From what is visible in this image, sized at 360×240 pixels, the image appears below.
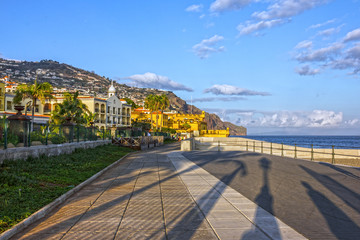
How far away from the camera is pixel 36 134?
1568cm

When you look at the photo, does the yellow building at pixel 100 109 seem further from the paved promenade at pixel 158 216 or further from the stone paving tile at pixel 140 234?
the stone paving tile at pixel 140 234

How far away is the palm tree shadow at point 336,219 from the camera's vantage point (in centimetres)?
600

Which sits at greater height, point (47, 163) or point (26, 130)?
point (26, 130)

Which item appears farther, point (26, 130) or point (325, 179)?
point (26, 130)

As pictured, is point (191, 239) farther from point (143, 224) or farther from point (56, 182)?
point (56, 182)

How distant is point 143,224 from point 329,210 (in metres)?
4.63

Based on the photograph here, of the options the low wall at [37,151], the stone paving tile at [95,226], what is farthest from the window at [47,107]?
the stone paving tile at [95,226]

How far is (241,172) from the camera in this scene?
15.0 m

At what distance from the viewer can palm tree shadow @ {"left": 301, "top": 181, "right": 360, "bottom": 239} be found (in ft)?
19.7

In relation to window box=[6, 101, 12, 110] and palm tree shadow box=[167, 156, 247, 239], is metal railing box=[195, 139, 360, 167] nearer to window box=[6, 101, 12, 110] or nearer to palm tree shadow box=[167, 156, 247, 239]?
palm tree shadow box=[167, 156, 247, 239]

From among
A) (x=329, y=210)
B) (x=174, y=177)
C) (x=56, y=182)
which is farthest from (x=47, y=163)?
(x=329, y=210)

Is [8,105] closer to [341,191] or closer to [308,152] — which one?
[308,152]

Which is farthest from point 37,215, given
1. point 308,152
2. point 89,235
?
point 308,152

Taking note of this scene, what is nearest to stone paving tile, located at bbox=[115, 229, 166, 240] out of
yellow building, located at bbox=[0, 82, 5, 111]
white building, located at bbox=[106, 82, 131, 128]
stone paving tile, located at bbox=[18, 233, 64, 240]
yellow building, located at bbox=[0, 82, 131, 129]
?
stone paving tile, located at bbox=[18, 233, 64, 240]
